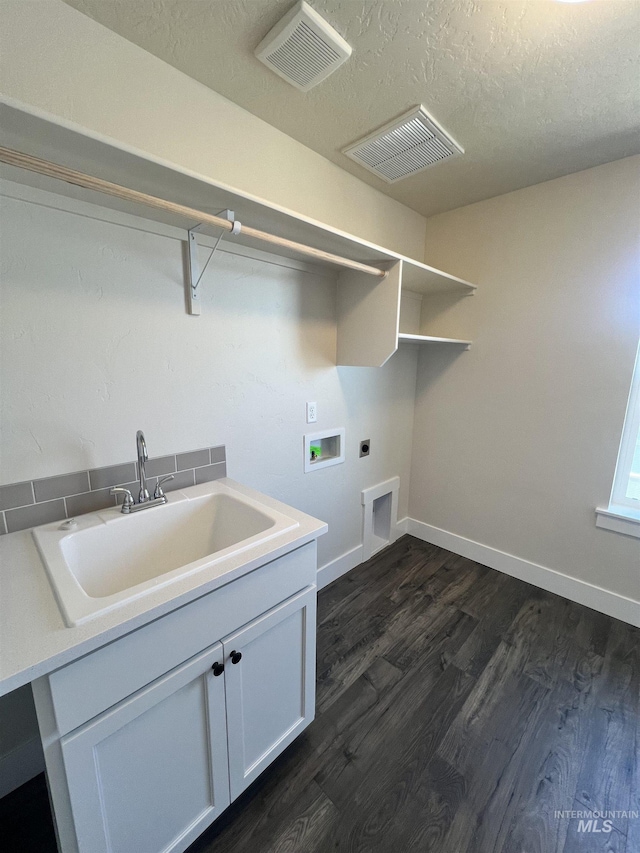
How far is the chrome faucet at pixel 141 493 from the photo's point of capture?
1186mm

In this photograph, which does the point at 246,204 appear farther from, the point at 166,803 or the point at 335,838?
the point at 335,838

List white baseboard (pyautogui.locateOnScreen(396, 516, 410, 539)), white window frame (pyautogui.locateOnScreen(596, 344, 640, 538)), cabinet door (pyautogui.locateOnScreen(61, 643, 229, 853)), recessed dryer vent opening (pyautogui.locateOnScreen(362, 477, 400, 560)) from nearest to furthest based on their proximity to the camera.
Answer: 1. cabinet door (pyautogui.locateOnScreen(61, 643, 229, 853))
2. white window frame (pyautogui.locateOnScreen(596, 344, 640, 538))
3. recessed dryer vent opening (pyautogui.locateOnScreen(362, 477, 400, 560))
4. white baseboard (pyautogui.locateOnScreen(396, 516, 410, 539))

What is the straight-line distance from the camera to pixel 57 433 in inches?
44.6

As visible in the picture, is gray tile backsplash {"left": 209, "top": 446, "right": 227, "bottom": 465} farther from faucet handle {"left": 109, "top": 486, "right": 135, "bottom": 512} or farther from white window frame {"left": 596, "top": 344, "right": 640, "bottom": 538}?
white window frame {"left": 596, "top": 344, "right": 640, "bottom": 538}

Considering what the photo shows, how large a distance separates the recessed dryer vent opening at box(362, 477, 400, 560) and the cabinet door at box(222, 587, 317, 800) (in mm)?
1283

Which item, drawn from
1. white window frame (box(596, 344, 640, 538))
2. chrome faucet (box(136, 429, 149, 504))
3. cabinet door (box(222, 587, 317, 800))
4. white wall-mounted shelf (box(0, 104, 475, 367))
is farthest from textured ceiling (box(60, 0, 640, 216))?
cabinet door (box(222, 587, 317, 800))

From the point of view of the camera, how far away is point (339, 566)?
89.4 inches

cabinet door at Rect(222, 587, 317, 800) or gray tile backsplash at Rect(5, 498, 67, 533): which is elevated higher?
gray tile backsplash at Rect(5, 498, 67, 533)

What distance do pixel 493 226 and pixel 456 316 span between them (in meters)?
0.57

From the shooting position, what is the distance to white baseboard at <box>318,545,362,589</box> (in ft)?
7.10

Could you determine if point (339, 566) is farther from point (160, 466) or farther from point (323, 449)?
point (160, 466)

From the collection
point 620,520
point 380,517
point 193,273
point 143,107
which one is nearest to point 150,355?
point 193,273

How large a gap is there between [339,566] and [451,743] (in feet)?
3.52

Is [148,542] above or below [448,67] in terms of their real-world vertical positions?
below
